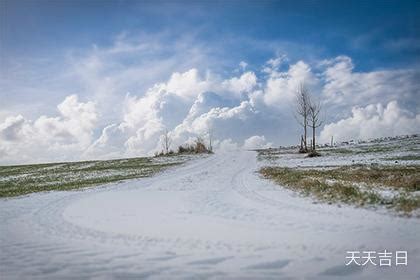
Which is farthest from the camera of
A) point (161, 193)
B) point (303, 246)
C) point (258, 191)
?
point (161, 193)

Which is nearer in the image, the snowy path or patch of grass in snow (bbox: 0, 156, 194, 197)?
the snowy path

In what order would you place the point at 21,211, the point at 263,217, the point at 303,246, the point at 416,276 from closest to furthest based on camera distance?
the point at 416,276, the point at 303,246, the point at 263,217, the point at 21,211

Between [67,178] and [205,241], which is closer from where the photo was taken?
[205,241]

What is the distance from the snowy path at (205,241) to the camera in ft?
21.0

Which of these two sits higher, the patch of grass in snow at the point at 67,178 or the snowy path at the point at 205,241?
the snowy path at the point at 205,241

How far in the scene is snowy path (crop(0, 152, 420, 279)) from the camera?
21.0 ft

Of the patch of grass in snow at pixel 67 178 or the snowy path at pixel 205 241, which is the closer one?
the snowy path at pixel 205 241

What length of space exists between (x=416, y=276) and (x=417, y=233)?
2.25 metres

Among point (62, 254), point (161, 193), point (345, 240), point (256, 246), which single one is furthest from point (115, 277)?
point (161, 193)

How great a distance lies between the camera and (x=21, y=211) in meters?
14.1

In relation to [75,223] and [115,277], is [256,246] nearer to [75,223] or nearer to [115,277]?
[115,277]

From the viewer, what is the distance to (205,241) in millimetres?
8227

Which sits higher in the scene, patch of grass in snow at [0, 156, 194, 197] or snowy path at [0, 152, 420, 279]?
snowy path at [0, 152, 420, 279]

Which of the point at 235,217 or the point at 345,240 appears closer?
the point at 345,240
